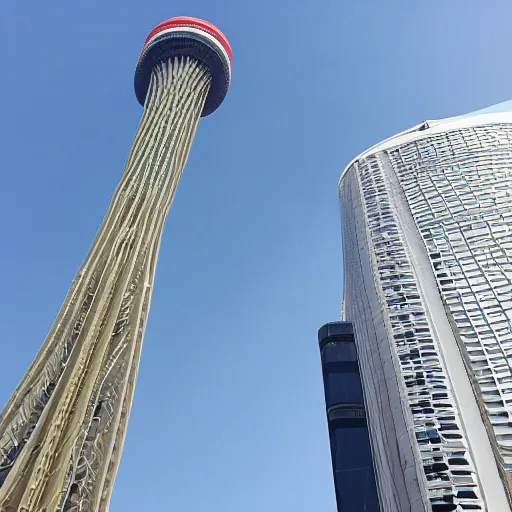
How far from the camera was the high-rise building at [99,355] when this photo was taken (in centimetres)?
1100

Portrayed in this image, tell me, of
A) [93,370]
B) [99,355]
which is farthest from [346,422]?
[93,370]

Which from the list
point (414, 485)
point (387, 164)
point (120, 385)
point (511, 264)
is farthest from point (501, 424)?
→ point (387, 164)

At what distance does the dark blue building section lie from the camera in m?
26.2

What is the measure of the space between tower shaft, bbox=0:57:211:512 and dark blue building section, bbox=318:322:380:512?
546 inches

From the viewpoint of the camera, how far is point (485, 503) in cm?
1650

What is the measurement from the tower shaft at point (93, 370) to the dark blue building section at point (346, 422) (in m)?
13.9

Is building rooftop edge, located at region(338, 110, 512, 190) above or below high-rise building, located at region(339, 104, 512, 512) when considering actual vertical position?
above

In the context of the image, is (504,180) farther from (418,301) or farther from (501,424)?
(501,424)

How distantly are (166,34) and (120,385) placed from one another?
60.3 ft

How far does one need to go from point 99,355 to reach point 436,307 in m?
14.4

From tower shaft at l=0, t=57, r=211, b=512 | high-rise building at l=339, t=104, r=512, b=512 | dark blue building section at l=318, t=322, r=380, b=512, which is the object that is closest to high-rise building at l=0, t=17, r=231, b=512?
tower shaft at l=0, t=57, r=211, b=512

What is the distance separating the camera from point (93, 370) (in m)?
13.6

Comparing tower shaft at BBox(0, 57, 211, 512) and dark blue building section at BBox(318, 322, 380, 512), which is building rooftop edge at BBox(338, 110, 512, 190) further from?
tower shaft at BBox(0, 57, 211, 512)

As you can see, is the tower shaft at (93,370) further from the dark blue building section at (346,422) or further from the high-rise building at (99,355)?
the dark blue building section at (346,422)
